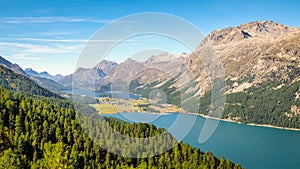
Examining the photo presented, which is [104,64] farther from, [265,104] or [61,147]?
[265,104]

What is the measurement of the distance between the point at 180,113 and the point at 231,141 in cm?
8704

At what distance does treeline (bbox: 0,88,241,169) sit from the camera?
31.5 meters

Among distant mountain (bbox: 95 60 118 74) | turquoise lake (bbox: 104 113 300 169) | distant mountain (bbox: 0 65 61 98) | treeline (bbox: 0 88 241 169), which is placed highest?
distant mountain (bbox: 0 65 61 98)

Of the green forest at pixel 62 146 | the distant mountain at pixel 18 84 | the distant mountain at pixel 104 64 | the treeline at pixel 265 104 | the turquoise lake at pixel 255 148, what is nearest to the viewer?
the distant mountain at pixel 104 64

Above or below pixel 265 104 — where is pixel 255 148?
below

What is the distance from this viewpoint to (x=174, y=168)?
1542 inches

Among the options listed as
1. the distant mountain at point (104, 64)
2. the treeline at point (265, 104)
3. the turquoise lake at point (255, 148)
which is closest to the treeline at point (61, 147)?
the distant mountain at point (104, 64)

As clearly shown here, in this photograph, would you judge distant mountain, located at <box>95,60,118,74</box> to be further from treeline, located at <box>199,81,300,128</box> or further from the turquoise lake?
treeline, located at <box>199,81,300,128</box>

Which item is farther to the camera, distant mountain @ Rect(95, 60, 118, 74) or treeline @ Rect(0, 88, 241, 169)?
treeline @ Rect(0, 88, 241, 169)

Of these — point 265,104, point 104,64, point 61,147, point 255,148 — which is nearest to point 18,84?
point 255,148

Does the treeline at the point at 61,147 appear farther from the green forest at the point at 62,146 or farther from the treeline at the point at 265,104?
the treeline at the point at 265,104

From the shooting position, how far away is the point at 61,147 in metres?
32.8

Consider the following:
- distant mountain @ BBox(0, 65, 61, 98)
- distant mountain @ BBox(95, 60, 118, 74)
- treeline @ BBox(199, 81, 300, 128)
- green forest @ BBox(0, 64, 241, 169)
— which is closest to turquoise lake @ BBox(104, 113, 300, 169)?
green forest @ BBox(0, 64, 241, 169)

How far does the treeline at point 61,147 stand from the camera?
31.5 meters
